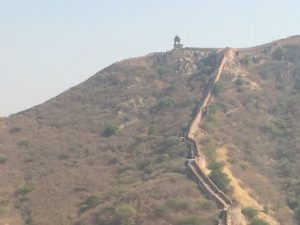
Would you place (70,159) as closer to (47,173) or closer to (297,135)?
(47,173)

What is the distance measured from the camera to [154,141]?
7700 cm

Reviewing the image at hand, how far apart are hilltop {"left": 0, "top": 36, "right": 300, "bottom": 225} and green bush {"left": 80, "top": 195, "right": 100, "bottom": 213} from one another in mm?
221

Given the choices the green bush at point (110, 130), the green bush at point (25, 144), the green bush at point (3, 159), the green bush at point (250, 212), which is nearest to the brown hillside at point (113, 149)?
the green bush at point (25, 144)

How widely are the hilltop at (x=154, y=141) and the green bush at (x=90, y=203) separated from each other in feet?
0.72

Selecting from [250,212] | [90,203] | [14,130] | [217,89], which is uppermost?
[217,89]

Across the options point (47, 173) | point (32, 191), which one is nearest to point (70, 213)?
point (32, 191)

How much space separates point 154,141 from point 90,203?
19.5 metres

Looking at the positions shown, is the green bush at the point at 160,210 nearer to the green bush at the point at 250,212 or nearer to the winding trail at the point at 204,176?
the winding trail at the point at 204,176

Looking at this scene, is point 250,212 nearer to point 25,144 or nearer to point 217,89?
point 217,89

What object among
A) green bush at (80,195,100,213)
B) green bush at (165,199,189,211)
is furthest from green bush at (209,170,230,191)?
green bush at (80,195,100,213)

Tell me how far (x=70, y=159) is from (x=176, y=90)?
2792 centimetres

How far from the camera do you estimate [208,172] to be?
61.1m

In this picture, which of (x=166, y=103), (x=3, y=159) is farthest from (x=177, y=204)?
(x=166, y=103)

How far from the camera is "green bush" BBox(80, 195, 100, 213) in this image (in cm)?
5922
